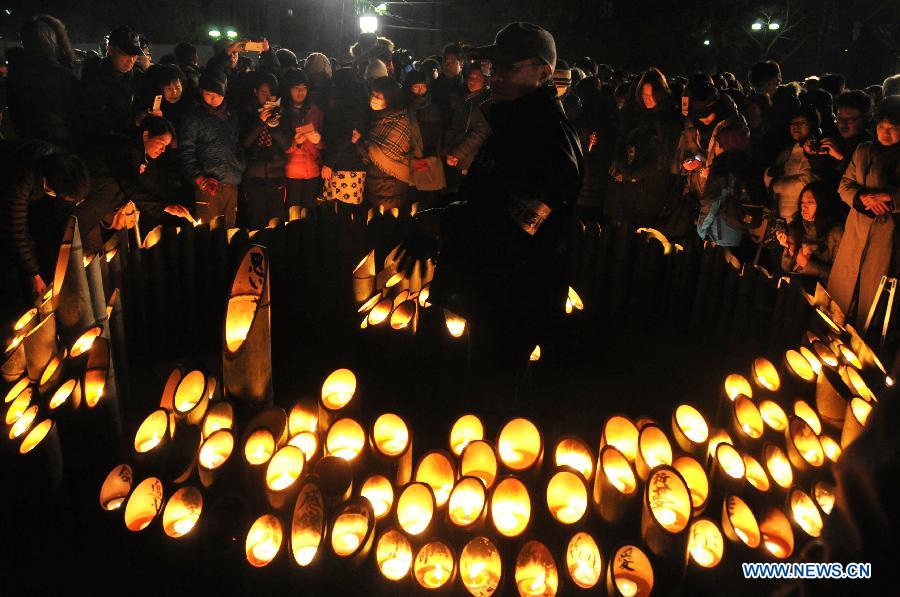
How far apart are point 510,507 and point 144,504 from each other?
1.31m

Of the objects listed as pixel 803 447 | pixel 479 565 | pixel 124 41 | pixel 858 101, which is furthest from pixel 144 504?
pixel 858 101

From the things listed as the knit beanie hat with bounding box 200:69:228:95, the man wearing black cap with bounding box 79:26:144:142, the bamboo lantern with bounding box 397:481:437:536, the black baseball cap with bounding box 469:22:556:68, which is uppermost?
the black baseball cap with bounding box 469:22:556:68

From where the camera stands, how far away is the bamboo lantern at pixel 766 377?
3.34 meters

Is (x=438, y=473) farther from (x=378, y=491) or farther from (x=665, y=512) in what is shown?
(x=665, y=512)

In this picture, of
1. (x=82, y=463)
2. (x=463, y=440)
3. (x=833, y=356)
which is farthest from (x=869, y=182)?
(x=82, y=463)

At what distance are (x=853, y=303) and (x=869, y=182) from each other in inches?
34.2

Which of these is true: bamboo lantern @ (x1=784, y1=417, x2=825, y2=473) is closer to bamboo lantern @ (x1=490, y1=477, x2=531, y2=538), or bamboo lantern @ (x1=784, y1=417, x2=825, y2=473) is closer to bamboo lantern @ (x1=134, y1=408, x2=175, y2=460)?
bamboo lantern @ (x1=490, y1=477, x2=531, y2=538)

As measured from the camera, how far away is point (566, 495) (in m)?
2.54

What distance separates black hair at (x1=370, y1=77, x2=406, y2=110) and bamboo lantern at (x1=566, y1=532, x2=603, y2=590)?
15.7 ft

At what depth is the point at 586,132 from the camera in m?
7.63

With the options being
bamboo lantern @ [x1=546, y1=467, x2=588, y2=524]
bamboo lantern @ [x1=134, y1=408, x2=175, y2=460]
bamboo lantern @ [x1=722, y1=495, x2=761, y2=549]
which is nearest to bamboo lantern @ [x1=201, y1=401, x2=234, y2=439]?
bamboo lantern @ [x1=134, y1=408, x2=175, y2=460]

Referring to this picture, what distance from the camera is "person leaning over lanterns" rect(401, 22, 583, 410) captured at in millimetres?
2934

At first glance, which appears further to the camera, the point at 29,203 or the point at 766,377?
the point at 29,203

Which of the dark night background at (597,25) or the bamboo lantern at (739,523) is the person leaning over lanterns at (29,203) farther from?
the dark night background at (597,25)
